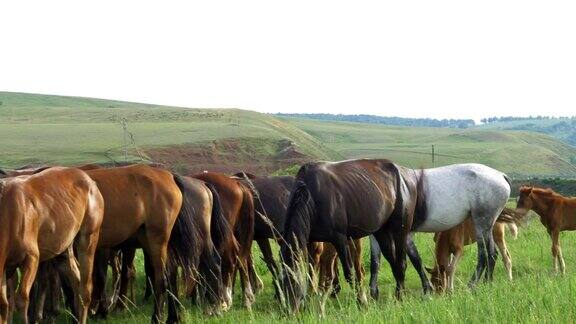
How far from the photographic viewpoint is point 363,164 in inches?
398

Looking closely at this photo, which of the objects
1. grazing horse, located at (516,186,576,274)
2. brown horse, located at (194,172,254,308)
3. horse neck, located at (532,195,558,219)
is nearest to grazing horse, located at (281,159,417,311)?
brown horse, located at (194,172,254,308)

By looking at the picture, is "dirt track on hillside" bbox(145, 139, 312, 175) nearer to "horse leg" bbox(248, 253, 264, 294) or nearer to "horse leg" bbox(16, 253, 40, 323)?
"horse leg" bbox(248, 253, 264, 294)

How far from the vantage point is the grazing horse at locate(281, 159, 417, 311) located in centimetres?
909

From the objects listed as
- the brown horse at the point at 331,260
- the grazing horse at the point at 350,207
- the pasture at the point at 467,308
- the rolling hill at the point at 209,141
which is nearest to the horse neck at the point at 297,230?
the grazing horse at the point at 350,207

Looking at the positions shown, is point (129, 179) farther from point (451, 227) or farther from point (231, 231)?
point (451, 227)

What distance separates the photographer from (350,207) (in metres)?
9.58

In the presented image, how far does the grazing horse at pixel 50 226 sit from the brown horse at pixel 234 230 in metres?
2.31

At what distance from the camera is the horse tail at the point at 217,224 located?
32.9 ft

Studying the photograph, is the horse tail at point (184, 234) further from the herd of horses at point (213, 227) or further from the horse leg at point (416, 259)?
the horse leg at point (416, 259)

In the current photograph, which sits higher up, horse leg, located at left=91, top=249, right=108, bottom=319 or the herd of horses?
the herd of horses

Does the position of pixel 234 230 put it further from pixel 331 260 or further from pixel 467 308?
pixel 467 308

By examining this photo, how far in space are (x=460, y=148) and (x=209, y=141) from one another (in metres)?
63.3

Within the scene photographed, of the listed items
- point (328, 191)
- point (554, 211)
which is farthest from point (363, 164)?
point (554, 211)

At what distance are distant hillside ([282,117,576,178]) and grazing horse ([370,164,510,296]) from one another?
7302cm
